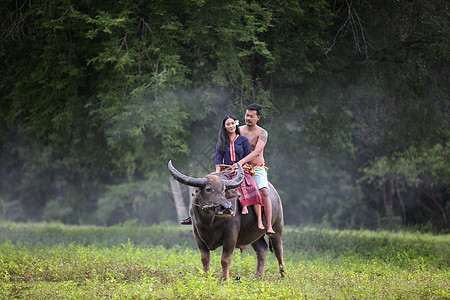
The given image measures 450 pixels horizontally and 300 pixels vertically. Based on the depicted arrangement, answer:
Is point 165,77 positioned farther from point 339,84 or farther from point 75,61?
point 339,84

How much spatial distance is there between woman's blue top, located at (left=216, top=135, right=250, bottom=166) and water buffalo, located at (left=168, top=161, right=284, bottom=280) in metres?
0.45

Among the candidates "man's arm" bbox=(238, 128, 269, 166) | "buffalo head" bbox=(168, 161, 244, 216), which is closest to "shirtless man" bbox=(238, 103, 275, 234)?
"man's arm" bbox=(238, 128, 269, 166)

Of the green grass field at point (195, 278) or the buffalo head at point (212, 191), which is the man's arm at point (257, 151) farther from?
the green grass field at point (195, 278)

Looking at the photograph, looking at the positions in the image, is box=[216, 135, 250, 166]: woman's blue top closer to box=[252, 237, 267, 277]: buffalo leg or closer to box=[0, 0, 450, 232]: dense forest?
box=[252, 237, 267, 277]: buffalo leg

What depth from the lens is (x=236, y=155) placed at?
8875 millimetres

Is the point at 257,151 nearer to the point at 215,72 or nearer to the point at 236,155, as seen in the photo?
the point at 236,155

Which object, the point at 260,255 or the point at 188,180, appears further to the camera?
the point at 260,255

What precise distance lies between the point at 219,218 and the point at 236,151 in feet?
3.83

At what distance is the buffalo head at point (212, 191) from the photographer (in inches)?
304

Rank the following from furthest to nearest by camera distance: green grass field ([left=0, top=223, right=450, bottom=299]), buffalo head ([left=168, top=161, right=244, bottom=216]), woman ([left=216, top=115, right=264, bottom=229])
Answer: woman ([left=216, top=115, right=264, bottom=229]) < buffalo head ([left=168, top=161, right=244, bottom=216]) < green grass field ([left=0, top=223, right=450, bottom=299])

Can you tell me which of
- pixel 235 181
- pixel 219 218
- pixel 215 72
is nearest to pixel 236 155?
pixel 235 181

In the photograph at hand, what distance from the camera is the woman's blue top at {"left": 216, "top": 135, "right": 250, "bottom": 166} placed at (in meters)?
8.86

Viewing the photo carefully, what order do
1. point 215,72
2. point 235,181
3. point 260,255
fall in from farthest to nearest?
point 215,72 → point 260,255 → point 235,181

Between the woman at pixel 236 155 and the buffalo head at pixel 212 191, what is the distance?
618 millimetres
